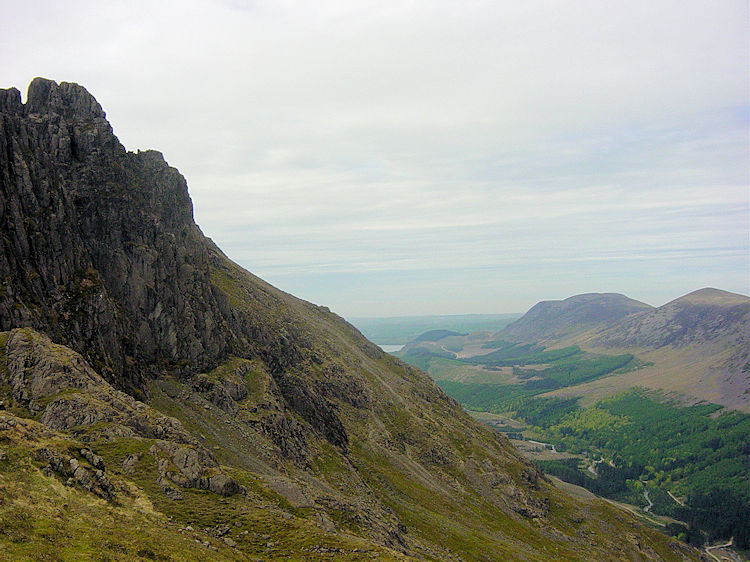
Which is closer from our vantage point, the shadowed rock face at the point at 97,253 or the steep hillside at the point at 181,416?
the steep hillside at the point at 181,416

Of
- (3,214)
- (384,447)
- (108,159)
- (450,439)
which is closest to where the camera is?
(3,214)

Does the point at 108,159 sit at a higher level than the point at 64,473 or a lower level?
higher

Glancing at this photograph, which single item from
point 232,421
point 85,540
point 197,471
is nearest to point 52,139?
point 232,421

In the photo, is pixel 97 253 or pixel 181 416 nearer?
pixel 181 416

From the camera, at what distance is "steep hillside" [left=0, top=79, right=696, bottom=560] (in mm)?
46531

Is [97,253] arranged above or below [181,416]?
above

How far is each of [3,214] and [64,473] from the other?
56.1 meters

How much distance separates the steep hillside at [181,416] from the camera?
46531mm

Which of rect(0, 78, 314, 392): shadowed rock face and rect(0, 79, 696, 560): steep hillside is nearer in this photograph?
rect(0, 79, 696, 560): steep hillside

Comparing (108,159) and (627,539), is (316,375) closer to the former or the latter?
(108,159)

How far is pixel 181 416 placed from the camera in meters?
85.7

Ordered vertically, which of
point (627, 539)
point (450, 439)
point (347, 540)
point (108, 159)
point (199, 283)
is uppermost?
point (108, 159)

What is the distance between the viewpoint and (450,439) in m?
166

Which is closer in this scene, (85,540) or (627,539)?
(85,540)
